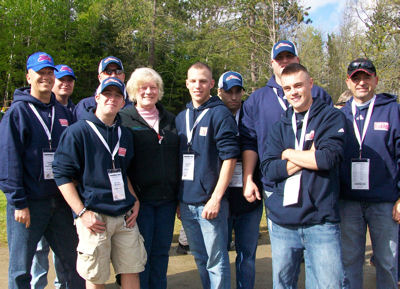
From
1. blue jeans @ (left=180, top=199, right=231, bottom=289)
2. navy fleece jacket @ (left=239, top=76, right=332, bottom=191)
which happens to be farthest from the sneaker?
navy fleece jacket @ (left=239, top=76, right=332, bottom=191)

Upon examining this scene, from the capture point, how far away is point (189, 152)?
3209 mm

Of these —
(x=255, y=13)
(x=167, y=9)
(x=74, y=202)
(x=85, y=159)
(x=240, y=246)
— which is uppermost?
(x=167, y=9)

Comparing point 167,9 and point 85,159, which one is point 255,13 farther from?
point 85,159

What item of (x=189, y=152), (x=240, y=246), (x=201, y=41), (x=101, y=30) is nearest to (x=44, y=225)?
(x=189, y=152)

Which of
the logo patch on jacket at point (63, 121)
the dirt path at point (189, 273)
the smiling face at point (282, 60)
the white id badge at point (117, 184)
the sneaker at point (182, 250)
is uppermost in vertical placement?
the smiling face at point (282, 60)

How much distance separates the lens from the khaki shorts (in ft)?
9.25

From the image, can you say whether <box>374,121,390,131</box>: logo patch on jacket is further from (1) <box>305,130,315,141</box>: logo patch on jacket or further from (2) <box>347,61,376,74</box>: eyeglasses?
(1) <box>305,130,315,141</box>: logo patch on jacket

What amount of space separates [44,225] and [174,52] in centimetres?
3042

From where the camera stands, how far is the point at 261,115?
3244mm

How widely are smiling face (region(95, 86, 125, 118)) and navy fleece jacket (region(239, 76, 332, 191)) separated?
4.09 feet

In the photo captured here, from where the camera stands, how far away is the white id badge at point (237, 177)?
3.38 meters

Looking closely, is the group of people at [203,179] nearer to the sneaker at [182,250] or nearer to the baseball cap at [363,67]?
the baseball cap at [363,67]

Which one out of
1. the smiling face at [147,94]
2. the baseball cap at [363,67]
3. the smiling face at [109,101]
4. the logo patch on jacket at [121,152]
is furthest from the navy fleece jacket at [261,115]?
the smiling face at [109,101]

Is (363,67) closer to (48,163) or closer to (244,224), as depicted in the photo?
(244,224)
